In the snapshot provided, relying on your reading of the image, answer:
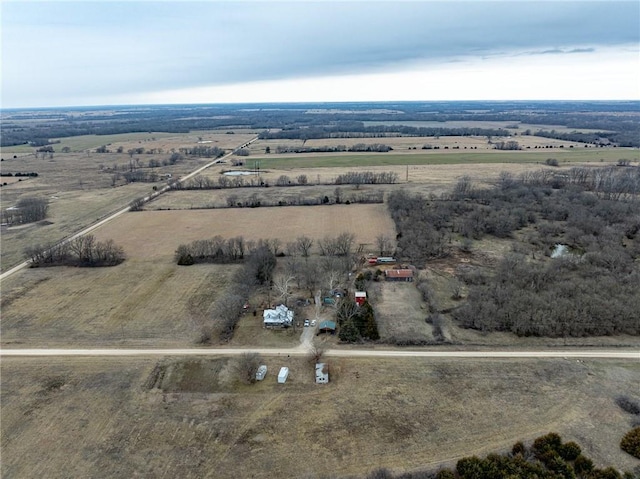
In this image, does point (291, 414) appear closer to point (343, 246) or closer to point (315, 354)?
point (315, 354)

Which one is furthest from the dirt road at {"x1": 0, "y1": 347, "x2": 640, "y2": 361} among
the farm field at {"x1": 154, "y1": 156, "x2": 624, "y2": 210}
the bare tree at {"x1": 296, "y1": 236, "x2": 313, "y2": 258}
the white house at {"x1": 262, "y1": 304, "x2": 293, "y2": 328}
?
the farm field at {"x1": 154, "y1": 156, "x2": 624, "y2": 210}

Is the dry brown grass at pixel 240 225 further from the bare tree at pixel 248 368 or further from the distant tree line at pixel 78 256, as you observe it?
the bare tree at pixel 248 368

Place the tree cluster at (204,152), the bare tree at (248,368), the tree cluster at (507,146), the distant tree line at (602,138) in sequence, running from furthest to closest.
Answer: the distant tree line at (602,138) → the tree cluster at (204,152) → the tree cluster at (507,146) → the bare tree at (248,368)

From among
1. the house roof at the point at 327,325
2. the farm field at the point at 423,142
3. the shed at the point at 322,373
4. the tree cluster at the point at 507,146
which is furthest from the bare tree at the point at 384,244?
the tree cluster at the point at 507,146

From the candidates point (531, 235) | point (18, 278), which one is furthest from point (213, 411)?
point (531, 235)

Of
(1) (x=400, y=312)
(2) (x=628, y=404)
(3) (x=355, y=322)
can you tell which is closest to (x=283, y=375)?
(3) (x=355, y=322)
